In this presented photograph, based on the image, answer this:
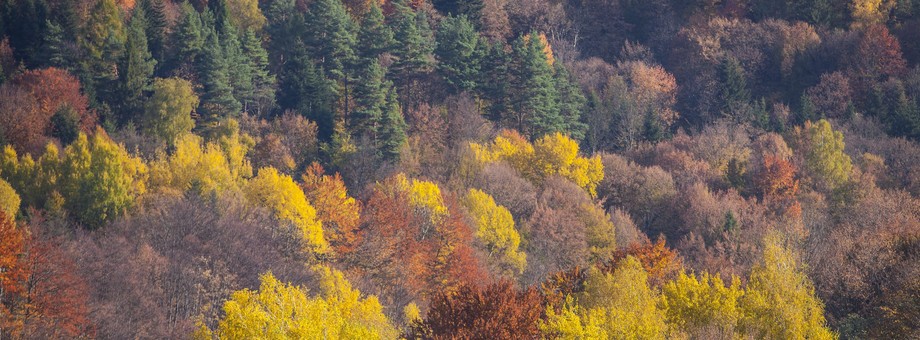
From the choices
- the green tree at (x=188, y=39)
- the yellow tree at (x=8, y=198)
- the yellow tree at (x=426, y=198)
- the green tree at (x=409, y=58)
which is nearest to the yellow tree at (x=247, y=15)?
the green tree at (x=188, y=39)

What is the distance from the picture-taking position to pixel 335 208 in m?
85.6

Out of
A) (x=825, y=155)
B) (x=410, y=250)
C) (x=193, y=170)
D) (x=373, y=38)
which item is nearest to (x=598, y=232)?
(x=410, y=250)

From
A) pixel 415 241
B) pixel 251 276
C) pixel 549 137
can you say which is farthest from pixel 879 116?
pixel 251 276

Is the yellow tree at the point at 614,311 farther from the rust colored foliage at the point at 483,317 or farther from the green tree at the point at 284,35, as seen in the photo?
the green tree at the point at 284,35

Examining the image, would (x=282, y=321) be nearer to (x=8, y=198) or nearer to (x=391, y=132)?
(x=8, y=198)

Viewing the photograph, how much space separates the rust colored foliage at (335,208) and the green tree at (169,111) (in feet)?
28.7

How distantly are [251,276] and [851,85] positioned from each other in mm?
60794

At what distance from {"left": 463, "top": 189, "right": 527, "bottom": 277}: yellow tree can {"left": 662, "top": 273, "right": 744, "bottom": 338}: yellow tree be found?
28.7m

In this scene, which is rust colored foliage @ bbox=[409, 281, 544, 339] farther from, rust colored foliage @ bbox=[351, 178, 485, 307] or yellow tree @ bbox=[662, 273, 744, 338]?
rust colored foliage @ bbox=[351, 178, 485, 307]

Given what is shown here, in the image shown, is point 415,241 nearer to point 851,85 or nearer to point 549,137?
point 549,137

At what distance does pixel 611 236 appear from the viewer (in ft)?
296

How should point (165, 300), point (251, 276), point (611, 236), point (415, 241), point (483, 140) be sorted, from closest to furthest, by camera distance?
point (165, 300) → point (251, 276) → point (415, 241) → point (611, 236) → point (483, 140)

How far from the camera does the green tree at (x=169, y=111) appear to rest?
89.4 m

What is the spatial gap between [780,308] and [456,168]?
4582cm
